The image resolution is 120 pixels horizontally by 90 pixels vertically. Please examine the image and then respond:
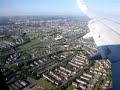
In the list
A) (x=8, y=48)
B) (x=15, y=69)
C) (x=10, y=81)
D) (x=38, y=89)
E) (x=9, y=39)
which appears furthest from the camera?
(x=9, y=39)

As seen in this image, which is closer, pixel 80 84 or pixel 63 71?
pixel 80 84

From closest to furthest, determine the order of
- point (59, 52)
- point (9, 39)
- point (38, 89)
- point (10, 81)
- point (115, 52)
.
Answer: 1. point (115, 52)
2. point (38, 89)
3. point (10, 81)
4. point (59, 52)
5. point (9, 39)

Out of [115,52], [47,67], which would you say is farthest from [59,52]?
[115,52]

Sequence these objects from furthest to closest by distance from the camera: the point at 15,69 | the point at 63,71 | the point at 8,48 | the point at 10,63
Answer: the point at 8,48, the point at 10,63, the point at 15,69, the point at 63,71

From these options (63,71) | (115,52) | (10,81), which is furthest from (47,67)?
(115,52)

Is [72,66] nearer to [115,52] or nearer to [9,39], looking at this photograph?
[115,52]

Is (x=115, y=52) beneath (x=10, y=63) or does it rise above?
above

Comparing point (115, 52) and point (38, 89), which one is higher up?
point (115, 52)

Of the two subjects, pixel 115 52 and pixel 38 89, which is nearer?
pixel 115 52

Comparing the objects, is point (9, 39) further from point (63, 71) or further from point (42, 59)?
point (63, 71)
